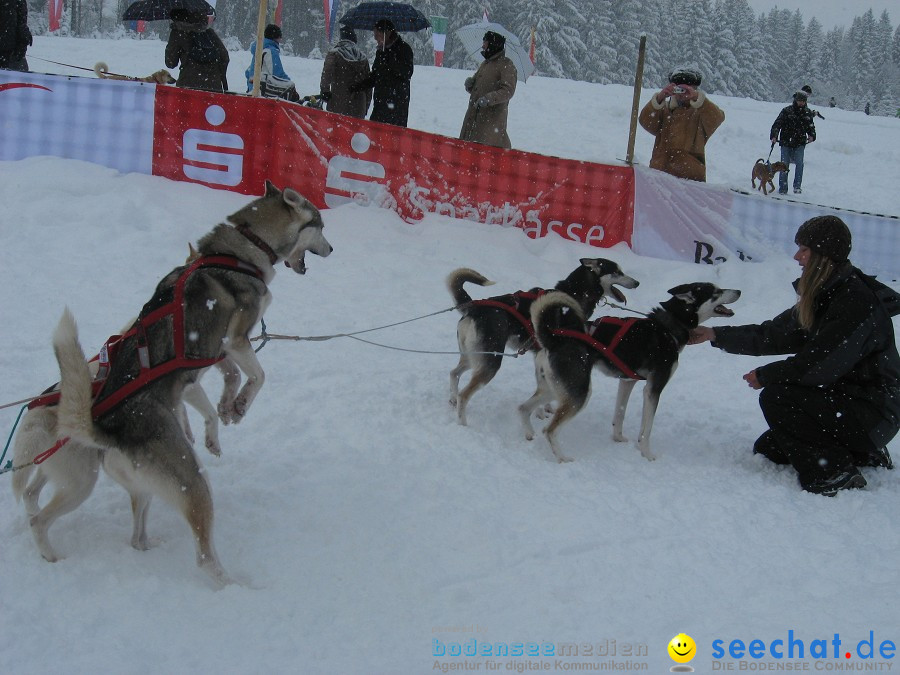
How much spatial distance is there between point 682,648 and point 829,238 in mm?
2430

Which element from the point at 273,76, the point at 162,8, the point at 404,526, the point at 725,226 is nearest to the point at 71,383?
the point at 404,526

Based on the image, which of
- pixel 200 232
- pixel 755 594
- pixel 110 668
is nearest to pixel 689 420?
pixel 755 594

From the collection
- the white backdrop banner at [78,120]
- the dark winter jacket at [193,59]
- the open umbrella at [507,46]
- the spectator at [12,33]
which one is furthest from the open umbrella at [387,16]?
the spectator at [12,33]

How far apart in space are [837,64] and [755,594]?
80.5 metres

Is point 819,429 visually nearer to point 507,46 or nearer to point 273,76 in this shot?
point 507,46

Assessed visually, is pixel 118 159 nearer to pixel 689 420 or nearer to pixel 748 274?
pixel 689 420

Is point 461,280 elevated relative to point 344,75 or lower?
lower

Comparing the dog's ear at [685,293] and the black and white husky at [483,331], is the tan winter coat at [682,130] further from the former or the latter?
the black and white husky at [483,331]

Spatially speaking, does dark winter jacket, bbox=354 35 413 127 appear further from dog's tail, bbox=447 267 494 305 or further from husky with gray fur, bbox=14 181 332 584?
husky with gray fur, bbox=14 181 332 584

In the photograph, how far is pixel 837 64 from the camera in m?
67.9

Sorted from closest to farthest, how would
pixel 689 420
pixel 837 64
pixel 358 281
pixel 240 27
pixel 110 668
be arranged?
pixel 110 668 < pixel 689 420 < pixel 358 281 < pixel 240 27 < pixel 837 64

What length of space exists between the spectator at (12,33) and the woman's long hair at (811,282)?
27.0 ft

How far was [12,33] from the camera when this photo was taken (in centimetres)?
751

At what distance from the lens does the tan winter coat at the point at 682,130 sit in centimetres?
775
